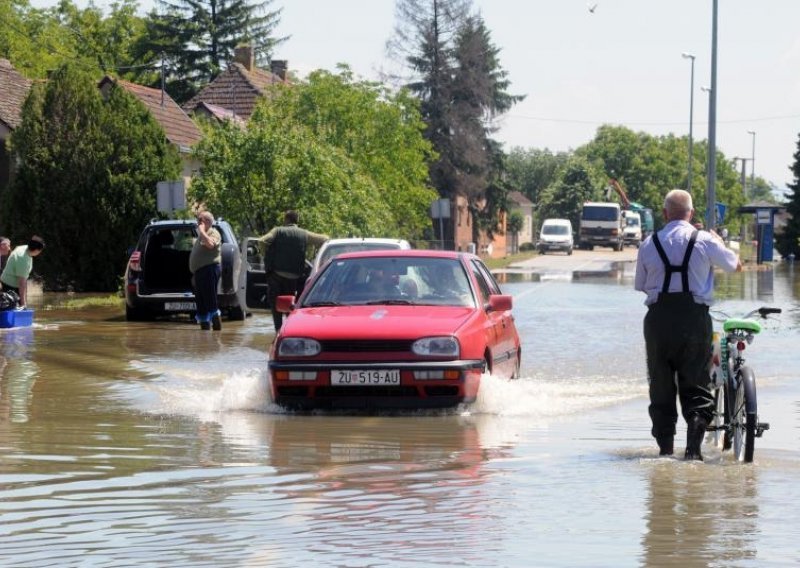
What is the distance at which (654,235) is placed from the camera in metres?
10.7

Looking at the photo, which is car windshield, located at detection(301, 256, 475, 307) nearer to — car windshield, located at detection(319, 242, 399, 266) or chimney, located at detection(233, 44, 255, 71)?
car windshield, located at detection(319, 242, 399, 266)

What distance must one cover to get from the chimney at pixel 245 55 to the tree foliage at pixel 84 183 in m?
47.5

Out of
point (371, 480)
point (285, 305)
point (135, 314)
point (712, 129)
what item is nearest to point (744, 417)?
point (371, 480)

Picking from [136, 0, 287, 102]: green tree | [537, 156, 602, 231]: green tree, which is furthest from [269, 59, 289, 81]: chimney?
[537, 156, 602, 231]: green tree

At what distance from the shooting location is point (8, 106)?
52.1 metres

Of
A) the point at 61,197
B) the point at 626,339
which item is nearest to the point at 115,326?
the point at 626,339

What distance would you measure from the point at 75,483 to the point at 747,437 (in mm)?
3970

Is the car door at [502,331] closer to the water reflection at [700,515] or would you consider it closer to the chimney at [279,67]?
the water reflection at [700,515]

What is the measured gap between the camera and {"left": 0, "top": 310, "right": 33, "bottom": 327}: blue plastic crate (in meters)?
24.2

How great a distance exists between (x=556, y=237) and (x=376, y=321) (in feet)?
258

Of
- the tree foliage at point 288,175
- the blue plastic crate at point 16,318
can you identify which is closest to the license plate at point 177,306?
the blue plastic crate at point 16,318

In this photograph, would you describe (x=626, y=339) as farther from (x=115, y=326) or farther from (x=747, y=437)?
(x=747, y=437)

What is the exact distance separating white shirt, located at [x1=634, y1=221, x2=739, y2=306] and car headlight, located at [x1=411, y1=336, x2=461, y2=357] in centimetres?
253

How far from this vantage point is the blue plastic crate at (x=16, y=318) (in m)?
24.2
